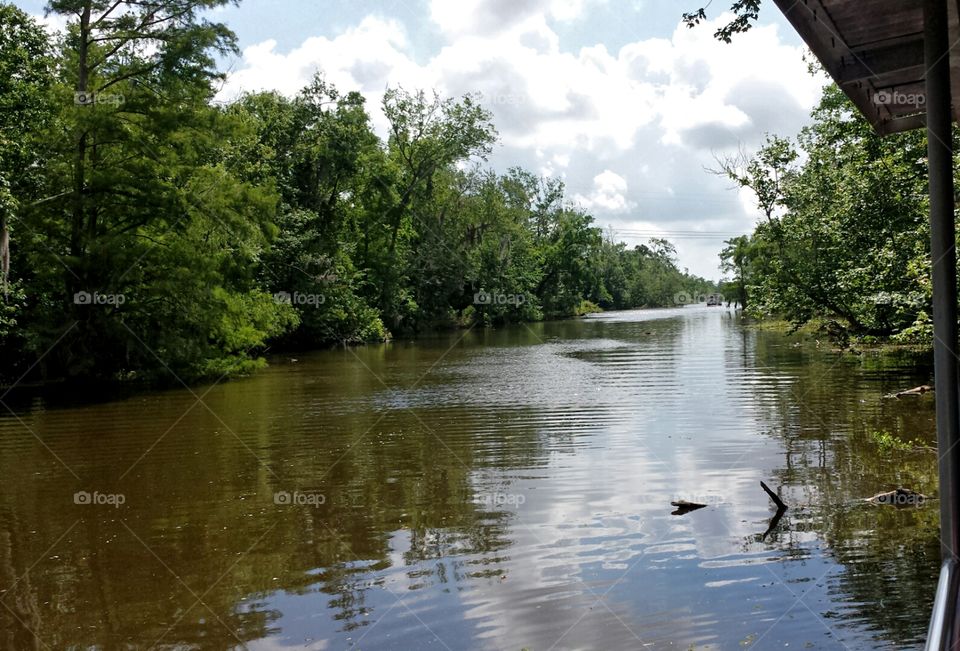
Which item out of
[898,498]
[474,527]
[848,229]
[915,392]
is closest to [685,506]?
[898,498]

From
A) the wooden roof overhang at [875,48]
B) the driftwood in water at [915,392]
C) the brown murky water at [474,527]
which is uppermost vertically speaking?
the wooden roof overhang at [875,48]

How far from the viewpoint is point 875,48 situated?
19.1 ft

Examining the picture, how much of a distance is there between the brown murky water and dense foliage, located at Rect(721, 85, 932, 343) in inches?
104

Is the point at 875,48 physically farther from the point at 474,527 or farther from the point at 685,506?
the point at 474,527

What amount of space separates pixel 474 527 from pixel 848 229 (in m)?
19.2

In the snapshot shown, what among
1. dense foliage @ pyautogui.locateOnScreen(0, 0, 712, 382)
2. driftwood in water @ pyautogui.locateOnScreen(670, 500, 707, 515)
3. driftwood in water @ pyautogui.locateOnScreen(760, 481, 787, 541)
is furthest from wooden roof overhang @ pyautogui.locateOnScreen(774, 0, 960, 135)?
dense foliage @ pyautogui.locateOnScreen(0, 0, 712, 382)

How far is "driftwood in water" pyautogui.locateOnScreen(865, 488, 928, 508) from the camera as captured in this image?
359 inches

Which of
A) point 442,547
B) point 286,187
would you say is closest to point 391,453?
point 442,547

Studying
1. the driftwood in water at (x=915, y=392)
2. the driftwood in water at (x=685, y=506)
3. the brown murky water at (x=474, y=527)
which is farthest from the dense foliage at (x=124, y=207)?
the driftwood in water at (x=915, y=392)

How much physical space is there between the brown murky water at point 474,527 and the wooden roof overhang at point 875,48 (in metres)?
3.94

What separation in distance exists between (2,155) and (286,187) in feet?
89.9

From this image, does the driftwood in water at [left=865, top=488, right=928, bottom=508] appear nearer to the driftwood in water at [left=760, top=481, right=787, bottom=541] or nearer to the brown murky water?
the brown murky water

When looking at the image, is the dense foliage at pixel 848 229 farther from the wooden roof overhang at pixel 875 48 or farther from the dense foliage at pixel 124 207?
the dense foliage at pixel 124 207

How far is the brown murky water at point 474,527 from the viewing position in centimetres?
641
